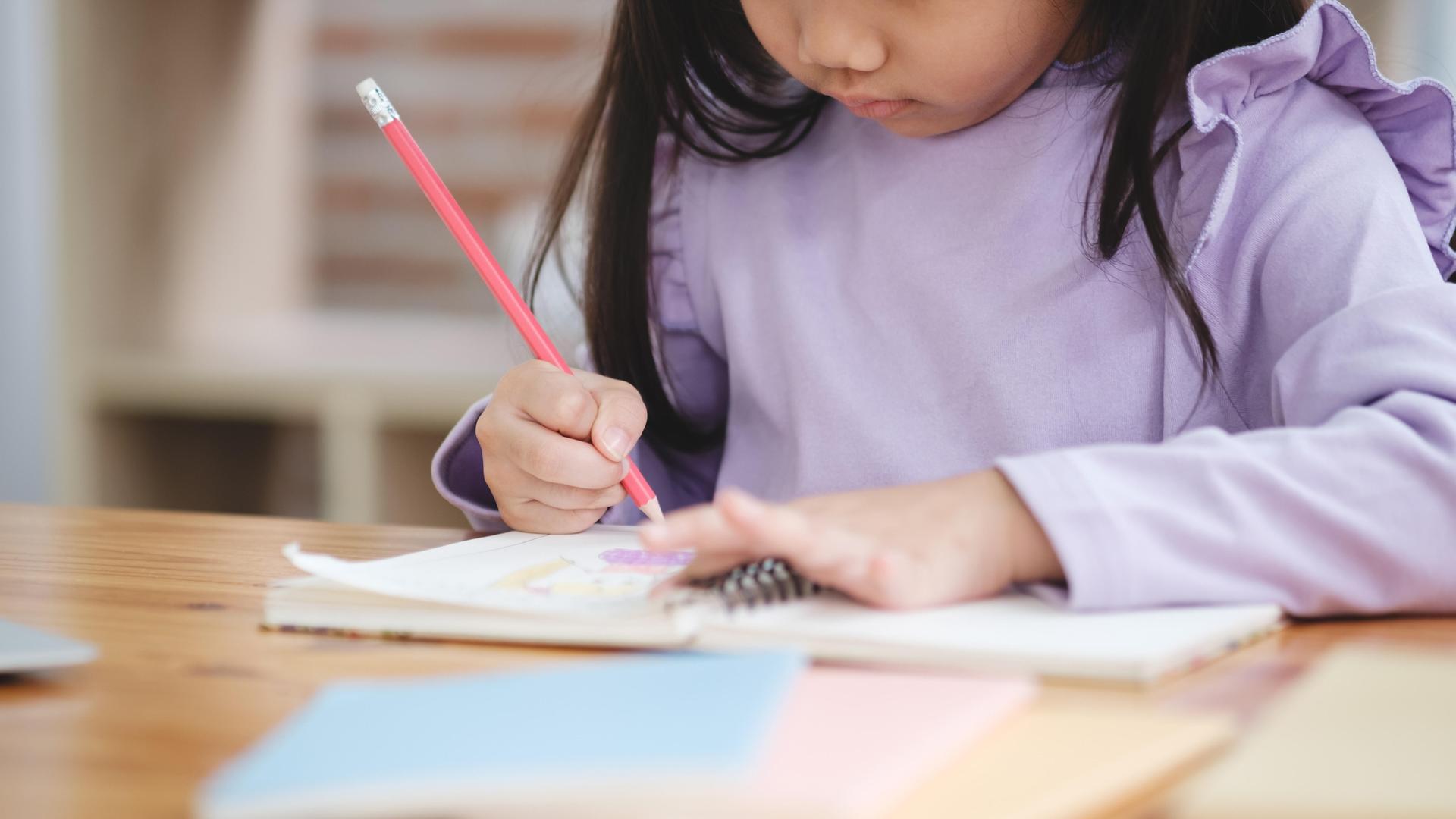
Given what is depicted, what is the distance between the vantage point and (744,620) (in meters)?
0.49

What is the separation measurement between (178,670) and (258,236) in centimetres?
169

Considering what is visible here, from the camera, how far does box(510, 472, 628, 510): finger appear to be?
71 centimetres

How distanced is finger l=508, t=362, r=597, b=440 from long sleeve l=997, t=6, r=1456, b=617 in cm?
A: 24

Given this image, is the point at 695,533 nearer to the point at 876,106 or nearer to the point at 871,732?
the point at 871,732

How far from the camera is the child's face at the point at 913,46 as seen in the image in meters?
0.66

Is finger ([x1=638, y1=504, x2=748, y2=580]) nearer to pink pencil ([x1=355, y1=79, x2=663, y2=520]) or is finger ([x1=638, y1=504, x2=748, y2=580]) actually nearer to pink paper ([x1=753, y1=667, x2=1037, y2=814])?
pink paper ([x1=753, y1=667, x2=1037, y2=814])

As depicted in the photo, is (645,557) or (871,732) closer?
(871,732)

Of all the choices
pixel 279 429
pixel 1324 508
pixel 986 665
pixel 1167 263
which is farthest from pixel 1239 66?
pixel 279 429

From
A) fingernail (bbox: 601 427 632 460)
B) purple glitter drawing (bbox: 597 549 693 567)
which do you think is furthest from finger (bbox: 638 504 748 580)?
fingernail (bbox: 601 427 632 460)

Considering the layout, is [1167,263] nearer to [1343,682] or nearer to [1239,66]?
[1239,66]

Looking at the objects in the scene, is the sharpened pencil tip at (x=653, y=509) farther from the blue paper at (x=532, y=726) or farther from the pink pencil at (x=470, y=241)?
the blue paper at (x=532, y=726)

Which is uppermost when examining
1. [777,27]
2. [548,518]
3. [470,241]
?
[777,27]

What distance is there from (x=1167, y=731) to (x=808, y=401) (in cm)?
45

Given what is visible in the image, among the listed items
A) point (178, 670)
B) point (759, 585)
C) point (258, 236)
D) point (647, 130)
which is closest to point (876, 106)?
Result: point (647, 130)
